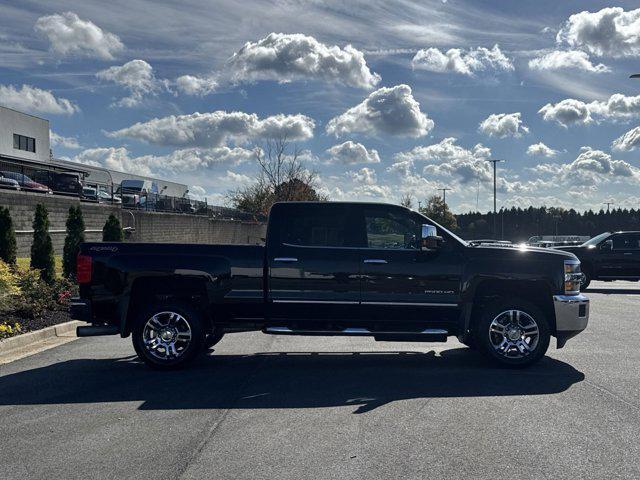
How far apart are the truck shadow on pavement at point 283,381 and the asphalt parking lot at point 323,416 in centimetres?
2

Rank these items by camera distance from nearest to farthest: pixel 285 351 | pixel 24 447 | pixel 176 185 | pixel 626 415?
pixel 24 447, pixel 626 415, pixel 285 351, pixel 176 185

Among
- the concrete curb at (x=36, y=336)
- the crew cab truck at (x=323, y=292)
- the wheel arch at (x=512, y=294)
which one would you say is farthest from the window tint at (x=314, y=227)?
the concrete curb at (x=36, y=336)

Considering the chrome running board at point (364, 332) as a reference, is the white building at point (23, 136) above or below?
above

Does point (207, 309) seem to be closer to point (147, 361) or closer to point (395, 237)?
point (147, 361)

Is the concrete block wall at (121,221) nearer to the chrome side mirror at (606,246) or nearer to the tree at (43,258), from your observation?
the tree at (43,258)

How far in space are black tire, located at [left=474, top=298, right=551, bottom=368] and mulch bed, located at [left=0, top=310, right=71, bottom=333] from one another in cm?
721

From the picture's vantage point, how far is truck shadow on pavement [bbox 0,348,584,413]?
6.57m

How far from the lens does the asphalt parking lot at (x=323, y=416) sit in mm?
4633

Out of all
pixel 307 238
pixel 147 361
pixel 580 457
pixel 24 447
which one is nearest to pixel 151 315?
pixel 147 361

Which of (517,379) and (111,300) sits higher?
(111,300)

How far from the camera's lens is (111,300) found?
8148 millimetres

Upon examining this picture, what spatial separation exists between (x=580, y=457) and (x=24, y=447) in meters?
4.25

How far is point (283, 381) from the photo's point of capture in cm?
740

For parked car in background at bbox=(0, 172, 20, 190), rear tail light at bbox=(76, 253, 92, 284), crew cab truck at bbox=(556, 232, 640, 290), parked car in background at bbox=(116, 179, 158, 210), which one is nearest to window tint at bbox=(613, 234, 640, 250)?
Answer: crew cab truck at bbox=(556, 232, 640, 290)
